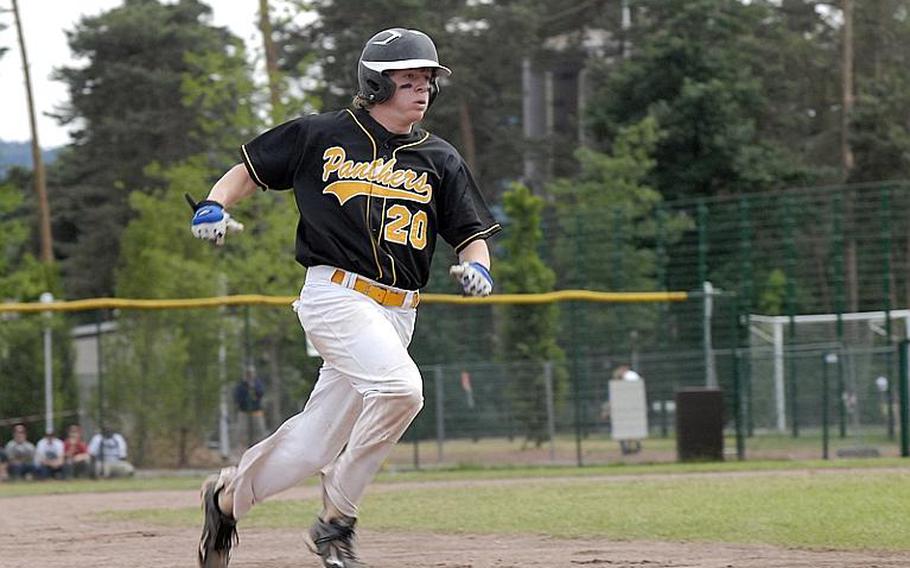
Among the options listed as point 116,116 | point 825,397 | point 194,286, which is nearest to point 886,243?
point 825,397

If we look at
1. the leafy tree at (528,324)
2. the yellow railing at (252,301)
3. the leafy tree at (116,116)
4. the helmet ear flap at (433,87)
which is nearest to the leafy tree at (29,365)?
the yellow railing at (252,301)

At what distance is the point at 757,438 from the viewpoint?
21812 mm

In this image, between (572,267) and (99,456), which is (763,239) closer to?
(572,267)

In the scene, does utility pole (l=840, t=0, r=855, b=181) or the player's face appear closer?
the player's face

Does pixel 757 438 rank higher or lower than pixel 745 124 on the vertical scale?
lower

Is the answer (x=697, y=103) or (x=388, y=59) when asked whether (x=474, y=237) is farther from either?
(x=697, y=103)

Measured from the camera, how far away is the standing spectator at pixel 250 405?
796 inches

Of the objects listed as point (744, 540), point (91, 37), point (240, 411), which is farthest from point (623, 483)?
point (91, 37)

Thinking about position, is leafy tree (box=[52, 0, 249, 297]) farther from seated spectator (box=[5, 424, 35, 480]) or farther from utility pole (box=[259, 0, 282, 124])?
seated spectator (box=[5, 424, 35, 480])

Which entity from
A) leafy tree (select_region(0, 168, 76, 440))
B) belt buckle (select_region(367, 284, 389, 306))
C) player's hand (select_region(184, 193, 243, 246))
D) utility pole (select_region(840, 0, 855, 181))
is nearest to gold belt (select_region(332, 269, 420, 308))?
belt buckle (select_region(367, 284, 389, 306))

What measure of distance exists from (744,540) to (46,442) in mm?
13404

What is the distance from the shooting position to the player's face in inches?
286

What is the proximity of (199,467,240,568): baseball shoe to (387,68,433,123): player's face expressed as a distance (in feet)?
5.54

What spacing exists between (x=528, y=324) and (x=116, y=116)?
3489 cm
